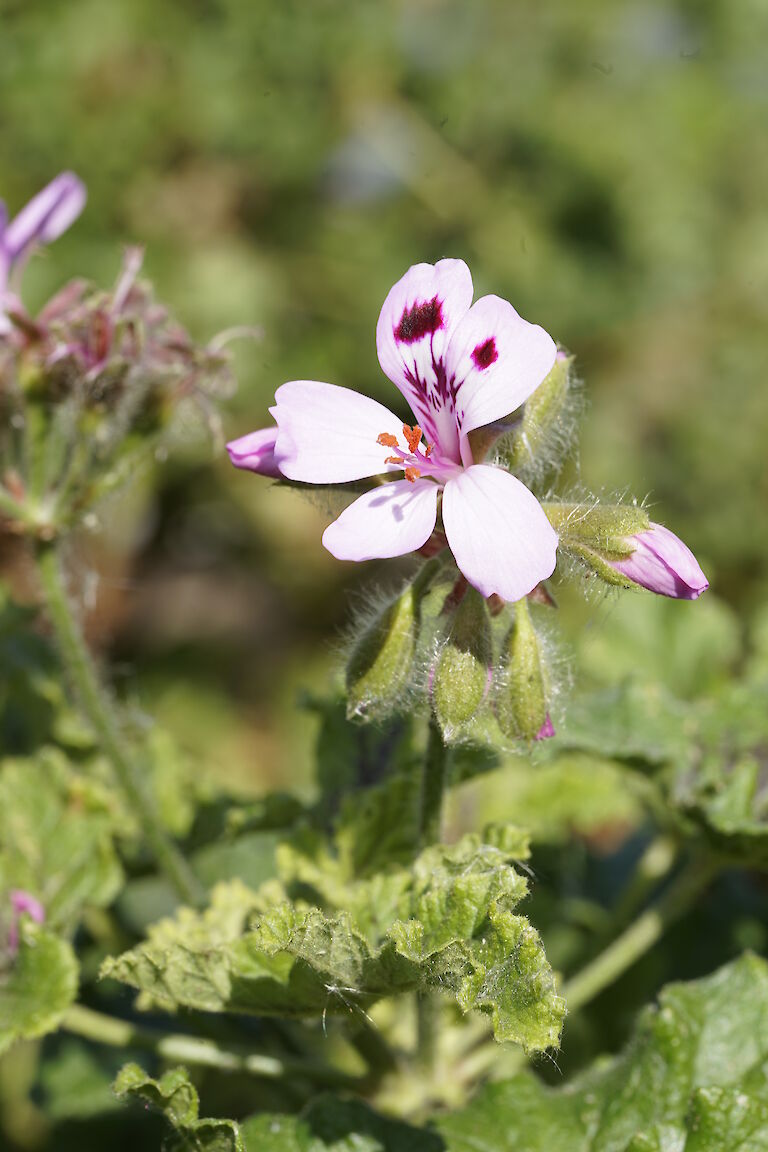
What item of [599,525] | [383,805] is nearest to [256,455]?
[599,525]

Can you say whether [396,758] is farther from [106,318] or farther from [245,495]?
[245,495]

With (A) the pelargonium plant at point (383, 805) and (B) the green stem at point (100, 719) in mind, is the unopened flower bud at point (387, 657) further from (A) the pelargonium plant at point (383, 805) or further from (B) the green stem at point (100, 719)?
(B) the green stem at point (100, 719)

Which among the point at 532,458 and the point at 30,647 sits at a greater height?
the point at 532,458

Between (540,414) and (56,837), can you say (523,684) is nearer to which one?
(540,414)

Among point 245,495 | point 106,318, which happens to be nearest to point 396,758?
point 106,318

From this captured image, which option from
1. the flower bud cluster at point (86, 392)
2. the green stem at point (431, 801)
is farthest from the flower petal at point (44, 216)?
the green stem at point (431, 801)
